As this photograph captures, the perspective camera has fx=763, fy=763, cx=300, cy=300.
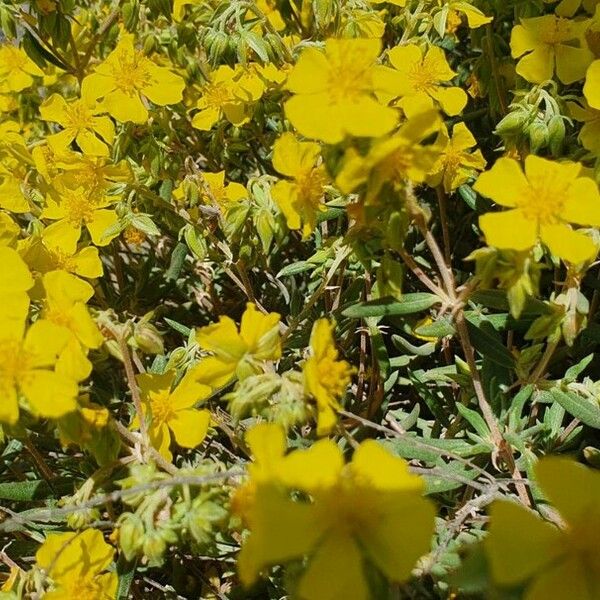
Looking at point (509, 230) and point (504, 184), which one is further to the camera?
point (504, 184)

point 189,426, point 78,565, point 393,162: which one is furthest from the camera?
point 189,426

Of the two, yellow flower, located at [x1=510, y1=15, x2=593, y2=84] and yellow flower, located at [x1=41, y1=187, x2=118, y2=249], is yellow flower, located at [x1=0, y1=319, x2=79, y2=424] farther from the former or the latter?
yellow flower, located at [x1=510, y1=15, x2=593, y2=84]

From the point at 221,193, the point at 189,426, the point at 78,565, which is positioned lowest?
A: the point at 78,565

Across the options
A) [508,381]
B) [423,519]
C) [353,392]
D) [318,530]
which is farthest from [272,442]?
[353,392]

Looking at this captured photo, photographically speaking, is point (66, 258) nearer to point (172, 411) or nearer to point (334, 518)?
point (172, 411)

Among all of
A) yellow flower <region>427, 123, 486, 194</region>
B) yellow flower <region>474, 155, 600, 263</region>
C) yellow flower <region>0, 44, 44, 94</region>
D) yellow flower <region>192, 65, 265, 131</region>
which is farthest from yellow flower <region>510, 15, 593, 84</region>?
yellow flower <region>0, 44, 44, 94</region>

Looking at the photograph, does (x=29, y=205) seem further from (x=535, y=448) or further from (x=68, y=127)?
(x=535, y=448)

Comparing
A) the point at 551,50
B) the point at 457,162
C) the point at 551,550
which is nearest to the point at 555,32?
the point at 551,50
